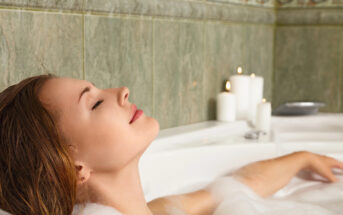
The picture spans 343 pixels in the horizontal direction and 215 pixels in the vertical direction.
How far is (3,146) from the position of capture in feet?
3.33

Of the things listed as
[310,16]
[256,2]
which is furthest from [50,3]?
[310,16]

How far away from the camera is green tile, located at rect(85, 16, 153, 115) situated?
1.74 m

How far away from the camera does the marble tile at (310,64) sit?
2.76 m

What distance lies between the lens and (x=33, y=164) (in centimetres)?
100

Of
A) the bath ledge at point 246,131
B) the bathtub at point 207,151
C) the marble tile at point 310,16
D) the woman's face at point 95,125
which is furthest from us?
the marble tile at point 310,16

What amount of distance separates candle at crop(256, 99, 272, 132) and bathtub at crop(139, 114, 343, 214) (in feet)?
0.15

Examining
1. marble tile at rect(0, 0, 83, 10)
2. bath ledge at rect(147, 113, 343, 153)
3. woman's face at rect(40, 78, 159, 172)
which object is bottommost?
bath ledge at rect(147, 113, 343, 153)

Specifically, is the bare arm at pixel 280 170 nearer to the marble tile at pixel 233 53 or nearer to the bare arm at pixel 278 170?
the bare arm at pixel 278 170

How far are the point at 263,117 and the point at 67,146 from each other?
1297mm

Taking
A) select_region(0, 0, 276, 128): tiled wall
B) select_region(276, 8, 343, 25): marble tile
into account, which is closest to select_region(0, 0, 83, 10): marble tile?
select_region(0, 0, 276, 128): tiled wall

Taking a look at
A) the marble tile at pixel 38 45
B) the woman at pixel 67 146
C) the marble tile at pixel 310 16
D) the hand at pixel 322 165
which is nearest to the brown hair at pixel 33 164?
the woman at pixel 67 146

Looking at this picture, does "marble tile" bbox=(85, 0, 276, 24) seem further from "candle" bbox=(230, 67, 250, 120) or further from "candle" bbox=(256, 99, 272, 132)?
"candle" bbox=(256, 99, 272, 132)

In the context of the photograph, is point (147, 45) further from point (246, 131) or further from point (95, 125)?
point (95, 125)

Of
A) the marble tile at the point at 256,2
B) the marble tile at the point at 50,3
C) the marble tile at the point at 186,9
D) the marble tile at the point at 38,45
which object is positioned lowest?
the marble tile at the point at 38,45
